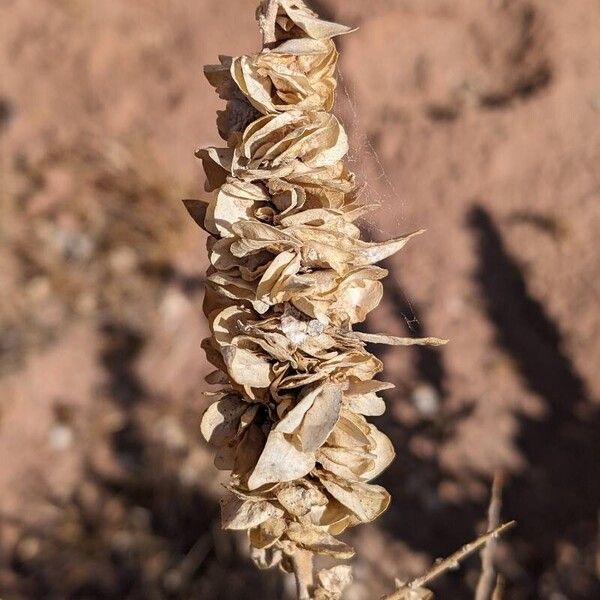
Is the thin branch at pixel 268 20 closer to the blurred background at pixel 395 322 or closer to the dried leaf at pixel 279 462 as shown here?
the dried leaf at pixel 279 462

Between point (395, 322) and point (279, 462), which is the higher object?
point (279, 462)

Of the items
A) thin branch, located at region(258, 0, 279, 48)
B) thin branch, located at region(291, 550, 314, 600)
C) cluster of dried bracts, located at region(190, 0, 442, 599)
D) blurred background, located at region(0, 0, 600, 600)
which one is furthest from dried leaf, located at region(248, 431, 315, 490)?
blurred background, located at region(0, 0, 600, 600)

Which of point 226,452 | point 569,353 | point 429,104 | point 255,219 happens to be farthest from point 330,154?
point 429,104

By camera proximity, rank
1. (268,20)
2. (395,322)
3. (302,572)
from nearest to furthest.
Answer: (268,20), (302,572), (395,322)

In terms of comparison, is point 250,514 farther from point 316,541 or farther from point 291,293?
point 291,293

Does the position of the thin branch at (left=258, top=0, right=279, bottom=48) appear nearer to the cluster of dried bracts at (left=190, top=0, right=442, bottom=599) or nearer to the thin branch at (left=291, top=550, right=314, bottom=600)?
the cluster of dried bracts at (left=190, top=0, right=442, bottom=599)

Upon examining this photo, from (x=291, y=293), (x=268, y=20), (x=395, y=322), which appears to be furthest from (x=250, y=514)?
(x=395, y=322)

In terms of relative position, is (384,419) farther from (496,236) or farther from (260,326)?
(260,326)
